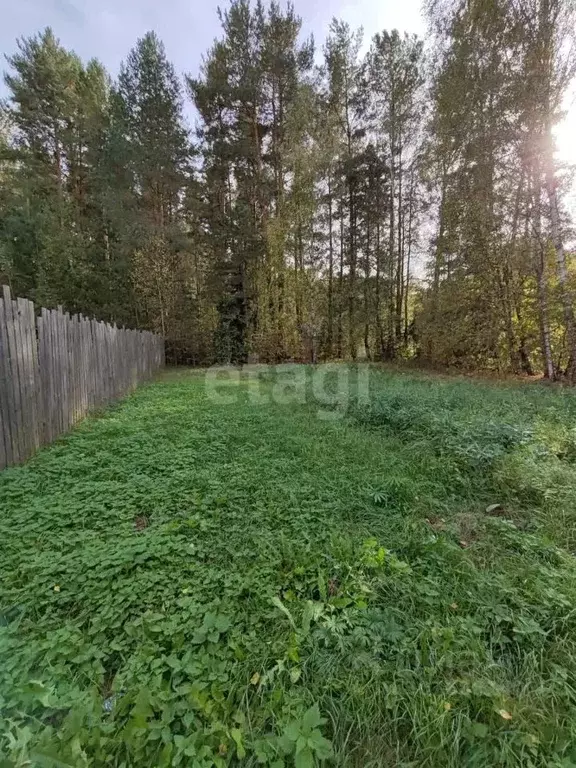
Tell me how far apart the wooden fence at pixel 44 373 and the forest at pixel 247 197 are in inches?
278

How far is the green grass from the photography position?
1009 millimetres

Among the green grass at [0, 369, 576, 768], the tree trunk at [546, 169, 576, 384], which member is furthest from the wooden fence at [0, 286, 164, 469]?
the tree trunk at [546, 169, 576, 384]

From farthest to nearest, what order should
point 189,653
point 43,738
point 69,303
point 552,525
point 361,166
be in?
1. point 69,303
2. point 361,166
3. point 552,525
4. point 189,653
5. point 43,738

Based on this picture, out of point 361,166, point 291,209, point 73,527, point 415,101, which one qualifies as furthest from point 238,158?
point 73,527

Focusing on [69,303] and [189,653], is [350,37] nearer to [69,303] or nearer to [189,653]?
[69,303]

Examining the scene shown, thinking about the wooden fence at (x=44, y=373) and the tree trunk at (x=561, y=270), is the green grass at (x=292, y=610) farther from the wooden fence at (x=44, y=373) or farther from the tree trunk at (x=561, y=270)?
the tree trunk at (x=561, y=270)

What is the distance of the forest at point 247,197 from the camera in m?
10.3

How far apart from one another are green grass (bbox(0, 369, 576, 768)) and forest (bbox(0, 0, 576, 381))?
730cm

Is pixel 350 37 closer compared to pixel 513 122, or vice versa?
pixel 513 122

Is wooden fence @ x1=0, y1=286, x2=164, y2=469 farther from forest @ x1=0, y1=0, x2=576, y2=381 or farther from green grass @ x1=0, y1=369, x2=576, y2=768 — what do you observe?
forest @ x1=0, y1=0, x2=576, y2=381

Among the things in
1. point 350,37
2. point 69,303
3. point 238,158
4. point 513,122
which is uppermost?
point 350,37

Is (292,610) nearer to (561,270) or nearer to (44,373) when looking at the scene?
(44,373)

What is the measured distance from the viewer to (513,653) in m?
1.28

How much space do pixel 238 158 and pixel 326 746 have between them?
47.6 feet
